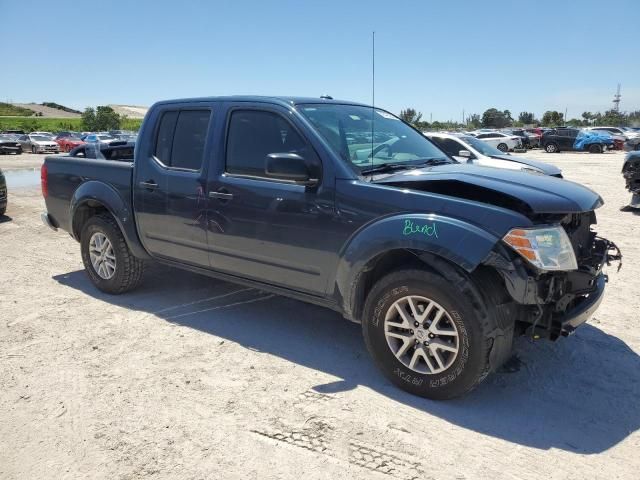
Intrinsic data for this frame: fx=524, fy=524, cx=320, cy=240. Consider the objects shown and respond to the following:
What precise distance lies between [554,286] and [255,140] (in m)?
2.40

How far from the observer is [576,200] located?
3.22 metres

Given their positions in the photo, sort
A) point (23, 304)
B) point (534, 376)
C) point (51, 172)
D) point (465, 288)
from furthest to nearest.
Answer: point (51, 172)
point (23, 304)
point (534, 376)
point (465, 288)

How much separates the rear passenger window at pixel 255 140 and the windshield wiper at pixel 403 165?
561mm

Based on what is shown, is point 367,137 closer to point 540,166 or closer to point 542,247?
point 542,247

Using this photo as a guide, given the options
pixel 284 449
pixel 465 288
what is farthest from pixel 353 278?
pixel 284 449

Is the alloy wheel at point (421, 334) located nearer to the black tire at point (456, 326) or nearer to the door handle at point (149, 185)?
the black tire at point (456, 326)

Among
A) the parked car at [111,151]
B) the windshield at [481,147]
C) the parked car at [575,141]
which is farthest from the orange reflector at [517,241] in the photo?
the parked car at [575,141]

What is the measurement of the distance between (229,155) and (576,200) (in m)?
2.55

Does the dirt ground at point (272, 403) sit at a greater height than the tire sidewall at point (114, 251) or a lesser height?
lesser

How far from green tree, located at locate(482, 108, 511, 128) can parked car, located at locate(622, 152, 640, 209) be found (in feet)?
259

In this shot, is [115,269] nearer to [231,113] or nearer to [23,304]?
[23,304]

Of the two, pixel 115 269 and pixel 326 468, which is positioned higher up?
pixel 115 269

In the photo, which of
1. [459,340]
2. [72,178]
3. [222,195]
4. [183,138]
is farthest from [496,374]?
[72,178]

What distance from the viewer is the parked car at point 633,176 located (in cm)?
1036
